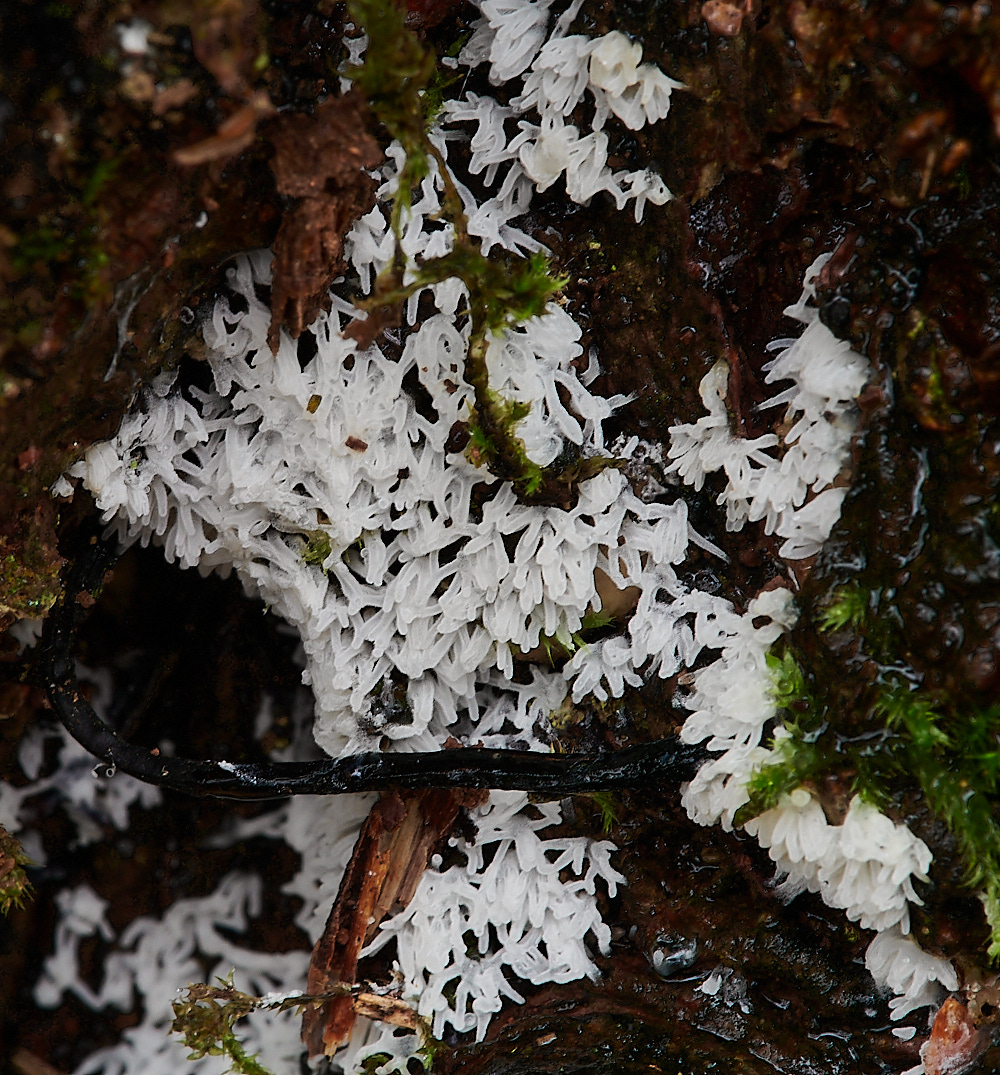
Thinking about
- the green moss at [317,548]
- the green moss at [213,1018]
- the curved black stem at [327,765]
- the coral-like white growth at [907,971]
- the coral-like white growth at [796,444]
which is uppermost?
the coral-like white growth at [796,444]

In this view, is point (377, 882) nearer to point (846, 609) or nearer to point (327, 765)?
point (327, 765)

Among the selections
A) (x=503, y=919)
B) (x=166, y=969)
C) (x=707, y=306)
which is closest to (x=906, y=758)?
(x=707, y=306)

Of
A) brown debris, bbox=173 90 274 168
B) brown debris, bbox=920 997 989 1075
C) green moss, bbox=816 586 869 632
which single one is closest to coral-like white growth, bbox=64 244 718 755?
green moss, bbox=816 586 869 632

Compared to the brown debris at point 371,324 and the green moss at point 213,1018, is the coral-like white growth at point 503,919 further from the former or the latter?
the brown debris at point 371,324

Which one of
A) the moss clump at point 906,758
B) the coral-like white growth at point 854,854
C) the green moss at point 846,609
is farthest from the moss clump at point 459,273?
the coral-like white growth at point 854,854

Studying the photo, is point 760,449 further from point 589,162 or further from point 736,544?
point 589,162

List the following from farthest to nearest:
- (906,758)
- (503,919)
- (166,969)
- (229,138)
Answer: (166,969), (503,919), (906,758), (229,138)
